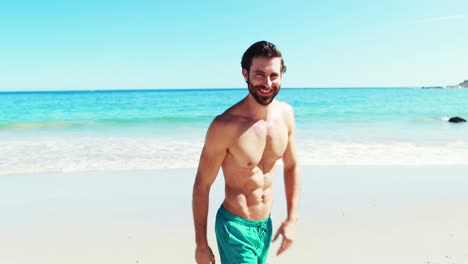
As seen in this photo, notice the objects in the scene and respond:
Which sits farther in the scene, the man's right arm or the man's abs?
the man's abs

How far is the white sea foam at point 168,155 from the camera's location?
28.3 feet

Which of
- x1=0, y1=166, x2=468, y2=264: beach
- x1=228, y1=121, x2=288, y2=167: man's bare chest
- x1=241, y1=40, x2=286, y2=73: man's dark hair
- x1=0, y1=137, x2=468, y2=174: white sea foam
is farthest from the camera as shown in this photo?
x1=0, y1=137, x2=468, y2=174: white sea foam

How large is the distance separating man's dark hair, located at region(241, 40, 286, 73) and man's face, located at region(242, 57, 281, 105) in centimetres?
2

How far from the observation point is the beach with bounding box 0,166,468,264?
4023 mm

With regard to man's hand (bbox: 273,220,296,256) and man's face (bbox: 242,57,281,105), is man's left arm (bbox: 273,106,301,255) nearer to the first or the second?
man's hand (bbox: 273,220,296,256)

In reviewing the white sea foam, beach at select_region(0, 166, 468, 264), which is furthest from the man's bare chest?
the white sea foam

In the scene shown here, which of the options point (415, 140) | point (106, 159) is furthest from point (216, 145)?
point (415, 140)

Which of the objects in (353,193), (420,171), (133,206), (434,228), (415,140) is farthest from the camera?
(415,140)

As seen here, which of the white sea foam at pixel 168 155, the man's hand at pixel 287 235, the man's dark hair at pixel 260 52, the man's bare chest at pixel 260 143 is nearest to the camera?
the man's dark hair at pixel 260 52

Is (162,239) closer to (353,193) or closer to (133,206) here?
(133,206)

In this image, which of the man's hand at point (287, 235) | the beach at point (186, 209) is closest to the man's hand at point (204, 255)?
the man's hand at point (287, 235)

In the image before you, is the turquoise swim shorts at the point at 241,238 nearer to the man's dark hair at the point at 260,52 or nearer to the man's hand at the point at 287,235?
the man's hand at the point at 287,235

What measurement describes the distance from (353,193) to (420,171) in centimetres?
244

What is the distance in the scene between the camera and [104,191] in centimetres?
635
